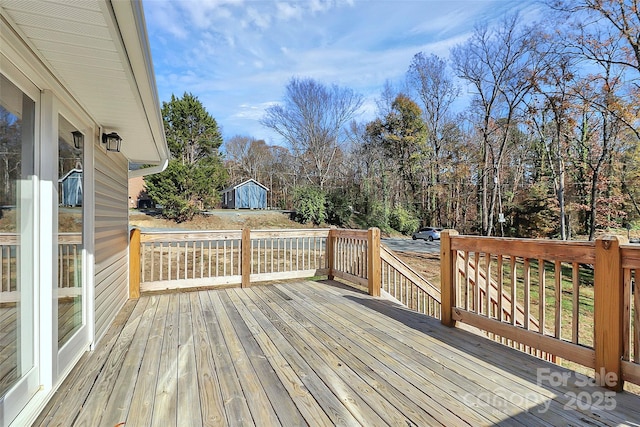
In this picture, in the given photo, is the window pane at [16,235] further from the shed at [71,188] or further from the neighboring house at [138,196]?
the neighboring house at [138,196]

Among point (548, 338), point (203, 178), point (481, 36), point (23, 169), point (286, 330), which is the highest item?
point (481, 36)

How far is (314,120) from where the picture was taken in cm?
1953

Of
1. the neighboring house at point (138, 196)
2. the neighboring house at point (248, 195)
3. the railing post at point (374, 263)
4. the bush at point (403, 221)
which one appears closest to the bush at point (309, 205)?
the bush at point (403, 221)

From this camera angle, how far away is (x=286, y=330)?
10.2 ft

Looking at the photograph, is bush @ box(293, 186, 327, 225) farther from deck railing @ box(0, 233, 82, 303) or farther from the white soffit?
deck railing @ box(0, 233, 82, 303)

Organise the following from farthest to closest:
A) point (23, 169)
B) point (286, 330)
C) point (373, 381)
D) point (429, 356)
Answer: point (286, 330) < point (429, 356) < point (373, 381) < point (23, 169)

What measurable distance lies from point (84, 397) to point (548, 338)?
10.1ft

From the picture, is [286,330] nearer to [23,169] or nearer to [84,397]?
[84,397]

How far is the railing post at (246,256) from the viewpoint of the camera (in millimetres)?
4918

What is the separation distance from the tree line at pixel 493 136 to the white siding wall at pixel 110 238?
1247cm

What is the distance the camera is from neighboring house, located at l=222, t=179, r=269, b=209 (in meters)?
25.3

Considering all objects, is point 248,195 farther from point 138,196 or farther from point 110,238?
point 110,238

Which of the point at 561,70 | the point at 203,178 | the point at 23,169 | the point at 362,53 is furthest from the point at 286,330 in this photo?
the point at 203,178

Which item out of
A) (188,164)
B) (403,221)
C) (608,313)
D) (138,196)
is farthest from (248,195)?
(608,313)
